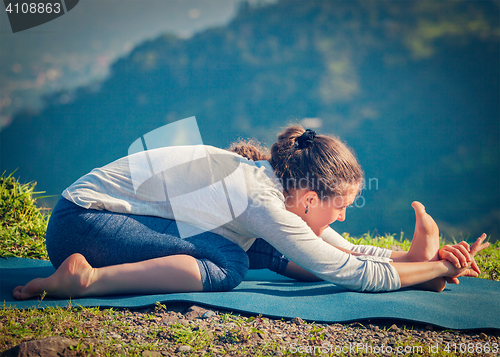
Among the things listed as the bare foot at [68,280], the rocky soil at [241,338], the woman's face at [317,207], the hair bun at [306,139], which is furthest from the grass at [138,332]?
the hair bun at [306,139]

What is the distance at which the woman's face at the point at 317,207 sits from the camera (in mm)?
2121

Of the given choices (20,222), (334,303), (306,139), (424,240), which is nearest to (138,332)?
(334,303)

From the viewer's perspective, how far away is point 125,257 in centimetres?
203

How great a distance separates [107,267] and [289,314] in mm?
929

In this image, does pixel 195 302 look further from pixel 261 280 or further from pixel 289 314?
pixel 261 280

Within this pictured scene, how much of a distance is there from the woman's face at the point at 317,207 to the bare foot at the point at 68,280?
1091mm

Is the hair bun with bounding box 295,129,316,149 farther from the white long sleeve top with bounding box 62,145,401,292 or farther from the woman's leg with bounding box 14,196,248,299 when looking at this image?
the woman's leg with bounding box 14,196,248,299

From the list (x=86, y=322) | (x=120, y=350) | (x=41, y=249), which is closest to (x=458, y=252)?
(x=120, y=350)

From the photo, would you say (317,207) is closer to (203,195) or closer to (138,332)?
(203,195)

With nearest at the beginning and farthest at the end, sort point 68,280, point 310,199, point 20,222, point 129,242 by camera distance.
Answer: point 68,280 → point 129,242 → point 310,199 → point 20,222

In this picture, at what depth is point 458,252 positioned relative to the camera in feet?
7.20

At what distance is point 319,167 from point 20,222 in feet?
9.67

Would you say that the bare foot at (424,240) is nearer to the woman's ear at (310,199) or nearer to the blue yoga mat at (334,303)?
the blue yoga mat at (334,303)

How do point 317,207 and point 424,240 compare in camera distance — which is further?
point 424,240
